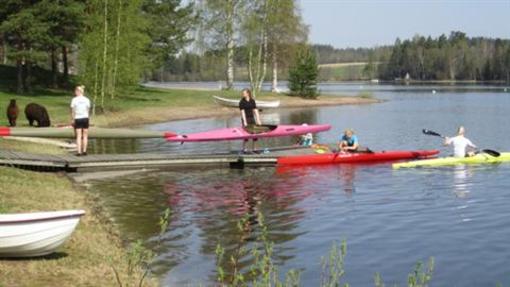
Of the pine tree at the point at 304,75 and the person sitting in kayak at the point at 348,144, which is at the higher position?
the pine tree at the point at 304,75

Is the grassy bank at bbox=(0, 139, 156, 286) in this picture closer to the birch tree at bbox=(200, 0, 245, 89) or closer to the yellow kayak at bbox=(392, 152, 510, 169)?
the yellow kayak at bbox=(392, 152, 510, 169)

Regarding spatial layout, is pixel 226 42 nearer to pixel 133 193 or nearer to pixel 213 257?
pixel 133 193

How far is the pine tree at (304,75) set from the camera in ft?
218

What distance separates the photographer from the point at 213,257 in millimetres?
10344

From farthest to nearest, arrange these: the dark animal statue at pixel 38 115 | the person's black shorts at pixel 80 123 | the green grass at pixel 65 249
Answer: the dark animal statue at pixel 38 115, the person's black shorts at pixel 80 123, the green grass at pixel 65 249

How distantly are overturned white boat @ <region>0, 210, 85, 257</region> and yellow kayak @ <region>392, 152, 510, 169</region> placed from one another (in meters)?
13.9

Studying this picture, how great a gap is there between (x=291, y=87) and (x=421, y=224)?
184 ft

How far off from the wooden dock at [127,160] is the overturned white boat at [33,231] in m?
9.39

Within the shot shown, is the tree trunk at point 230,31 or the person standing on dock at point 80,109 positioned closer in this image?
the person standing on dock at point 80,109

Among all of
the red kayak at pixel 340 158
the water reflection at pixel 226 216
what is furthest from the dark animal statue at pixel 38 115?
the red kayak at pixel 340 158

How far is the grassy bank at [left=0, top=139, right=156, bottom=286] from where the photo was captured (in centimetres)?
823

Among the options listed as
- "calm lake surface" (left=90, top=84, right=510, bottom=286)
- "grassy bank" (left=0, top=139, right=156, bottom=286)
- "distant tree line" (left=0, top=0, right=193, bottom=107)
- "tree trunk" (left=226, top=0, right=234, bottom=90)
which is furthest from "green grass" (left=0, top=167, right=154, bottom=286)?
"tree trunk" (left=226, top=0, right=234, bottom=90)

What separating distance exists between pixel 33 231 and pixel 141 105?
130ft

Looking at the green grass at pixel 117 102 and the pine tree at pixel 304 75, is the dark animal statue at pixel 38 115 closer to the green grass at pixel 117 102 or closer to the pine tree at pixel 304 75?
the green grass at pixel 117 102
